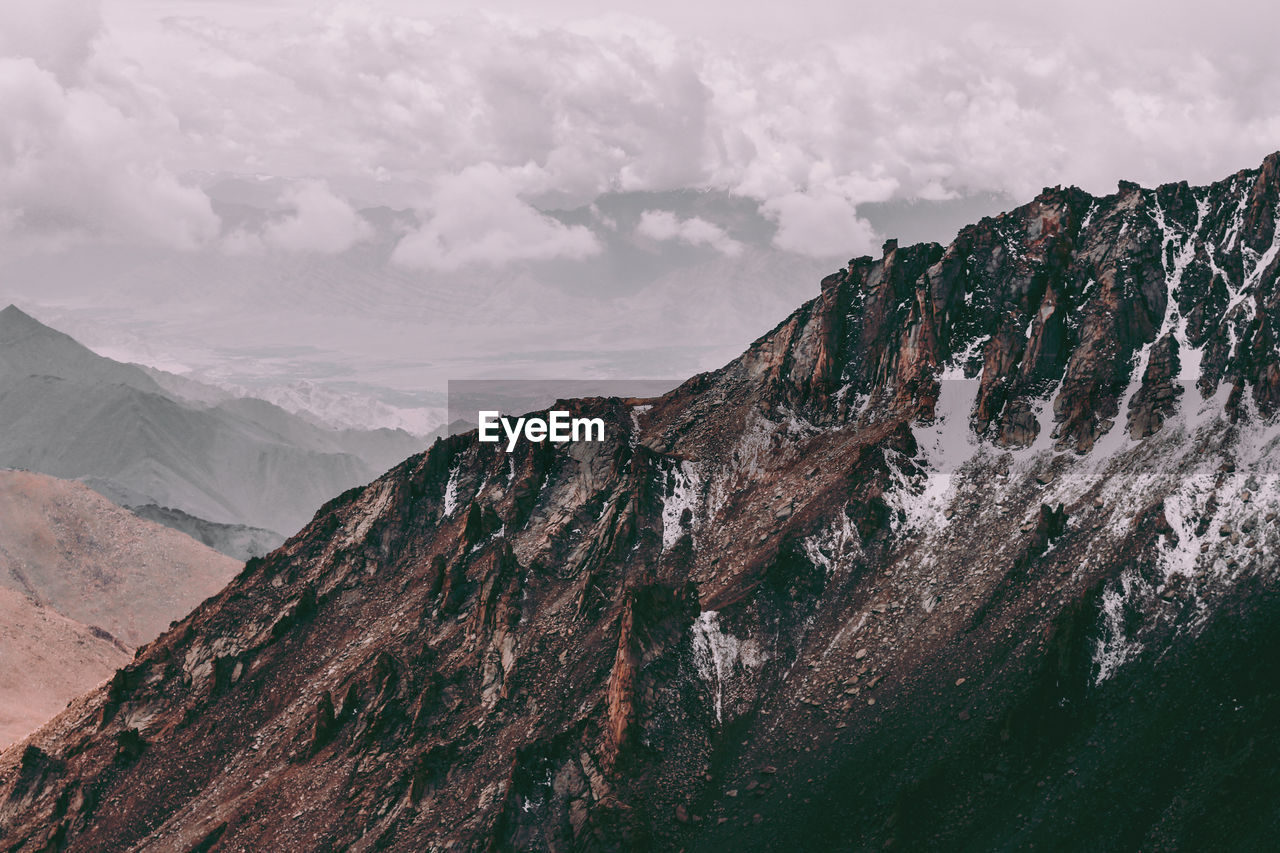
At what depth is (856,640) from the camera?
4862 inches

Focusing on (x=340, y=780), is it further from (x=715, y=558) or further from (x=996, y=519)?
(x=996, y=519)

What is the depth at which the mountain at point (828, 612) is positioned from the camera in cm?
10500

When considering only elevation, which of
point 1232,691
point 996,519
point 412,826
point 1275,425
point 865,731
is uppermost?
point 1275,425

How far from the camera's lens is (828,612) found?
422ft

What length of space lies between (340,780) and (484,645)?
22671mm

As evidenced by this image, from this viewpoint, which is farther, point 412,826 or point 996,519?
point 996,519

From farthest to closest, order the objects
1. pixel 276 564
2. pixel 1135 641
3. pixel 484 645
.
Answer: pixel 276 564, pixel 484 645, pixel 1135 641

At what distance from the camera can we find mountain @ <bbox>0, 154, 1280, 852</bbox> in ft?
344

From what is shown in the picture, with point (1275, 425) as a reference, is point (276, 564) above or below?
below

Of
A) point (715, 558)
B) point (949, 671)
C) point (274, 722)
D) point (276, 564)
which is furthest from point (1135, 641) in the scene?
point (276, 564)

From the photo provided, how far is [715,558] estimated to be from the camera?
13988 centimetres

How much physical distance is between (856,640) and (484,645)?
4514cm

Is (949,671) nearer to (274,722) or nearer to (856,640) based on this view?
(856,640)

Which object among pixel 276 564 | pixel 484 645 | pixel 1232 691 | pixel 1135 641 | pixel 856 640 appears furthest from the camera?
pixel 276 564
